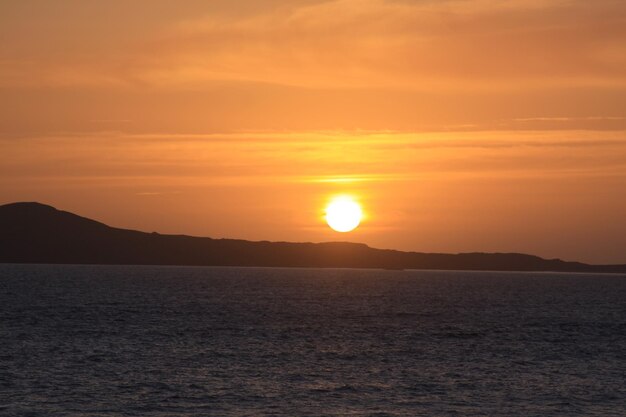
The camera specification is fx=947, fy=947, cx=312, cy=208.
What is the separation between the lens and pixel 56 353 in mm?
76688

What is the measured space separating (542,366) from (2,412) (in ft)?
140

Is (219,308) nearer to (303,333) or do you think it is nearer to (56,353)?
(303,333)

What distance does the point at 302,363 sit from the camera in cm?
7375

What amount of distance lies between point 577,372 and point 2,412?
4244cm

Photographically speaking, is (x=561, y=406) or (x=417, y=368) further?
(x=417, y=368)

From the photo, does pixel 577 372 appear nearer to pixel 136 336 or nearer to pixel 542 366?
pixel 542 366

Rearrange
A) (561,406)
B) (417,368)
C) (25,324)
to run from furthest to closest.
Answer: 1. (25,324)
2. (417,368)
3. (561,406)

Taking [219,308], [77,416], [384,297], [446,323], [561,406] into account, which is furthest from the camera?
[384,297]

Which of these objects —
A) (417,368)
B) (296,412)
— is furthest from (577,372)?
(296,412)

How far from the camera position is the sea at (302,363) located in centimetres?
5622

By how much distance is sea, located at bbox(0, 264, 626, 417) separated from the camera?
56219mm

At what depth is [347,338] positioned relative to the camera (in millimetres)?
95188

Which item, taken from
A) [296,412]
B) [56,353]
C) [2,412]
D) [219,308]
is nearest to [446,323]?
[219,308]

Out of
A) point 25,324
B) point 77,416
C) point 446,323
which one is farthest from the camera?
point 446,323
